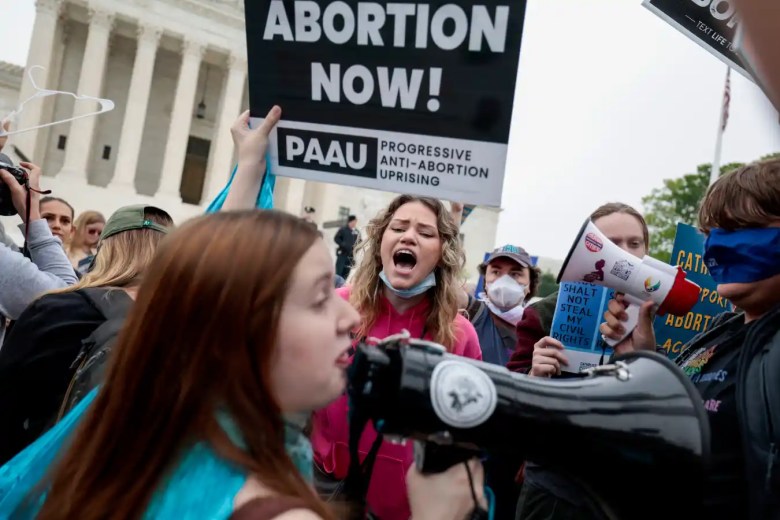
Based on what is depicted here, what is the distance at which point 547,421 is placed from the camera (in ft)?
4.18

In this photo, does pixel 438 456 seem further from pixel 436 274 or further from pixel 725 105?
pixel 725 105

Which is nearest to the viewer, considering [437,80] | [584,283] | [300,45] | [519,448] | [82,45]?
[519,448]

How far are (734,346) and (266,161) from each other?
72.0 inches

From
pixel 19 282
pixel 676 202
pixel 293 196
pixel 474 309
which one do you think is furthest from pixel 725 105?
pixel 676 202

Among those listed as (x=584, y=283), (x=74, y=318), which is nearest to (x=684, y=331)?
(x=584, y=283)

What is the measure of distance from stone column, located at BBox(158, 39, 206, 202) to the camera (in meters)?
31.1

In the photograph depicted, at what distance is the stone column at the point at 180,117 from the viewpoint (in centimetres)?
3353

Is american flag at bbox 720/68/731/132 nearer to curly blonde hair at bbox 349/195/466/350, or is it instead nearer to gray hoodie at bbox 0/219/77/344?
curly blonde hair at bbox 349/195/466/350

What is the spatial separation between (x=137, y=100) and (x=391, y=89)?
112ft

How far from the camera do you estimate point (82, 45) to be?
34.2m

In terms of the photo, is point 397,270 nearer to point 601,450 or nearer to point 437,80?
point 437,80

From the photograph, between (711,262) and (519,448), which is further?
(711,262)

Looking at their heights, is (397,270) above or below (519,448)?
above

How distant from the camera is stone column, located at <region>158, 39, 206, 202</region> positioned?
110 feet
